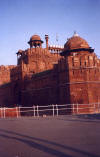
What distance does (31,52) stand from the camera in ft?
127

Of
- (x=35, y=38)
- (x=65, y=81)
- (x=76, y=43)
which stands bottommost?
(x=65, y=81)

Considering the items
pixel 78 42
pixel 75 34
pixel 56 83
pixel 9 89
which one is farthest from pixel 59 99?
pixel 9 89

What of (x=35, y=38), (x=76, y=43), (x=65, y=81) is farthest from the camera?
(x=35, y=38)

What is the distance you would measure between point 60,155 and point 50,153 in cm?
27

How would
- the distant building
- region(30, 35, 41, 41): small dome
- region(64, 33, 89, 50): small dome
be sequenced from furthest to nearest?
region(30, 35, 41, 41): small dome < region(64, 33, 89, 50): small dome < the distant building

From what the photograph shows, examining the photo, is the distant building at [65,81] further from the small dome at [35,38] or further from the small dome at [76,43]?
the small dome at [35,38]

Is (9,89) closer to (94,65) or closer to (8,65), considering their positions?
(8,65)

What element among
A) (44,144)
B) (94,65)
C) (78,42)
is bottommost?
(44,144)

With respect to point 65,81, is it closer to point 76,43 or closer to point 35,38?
point 76,43

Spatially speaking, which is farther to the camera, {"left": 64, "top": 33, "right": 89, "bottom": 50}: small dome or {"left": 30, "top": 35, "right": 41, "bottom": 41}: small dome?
{"left": 30, "top": 35, "right": 41, "bottom": 41}: small dome

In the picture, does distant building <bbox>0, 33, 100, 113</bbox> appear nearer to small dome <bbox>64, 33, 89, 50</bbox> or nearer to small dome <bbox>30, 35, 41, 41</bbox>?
small dome <bbox>64, 33, 89, 50</bbox>

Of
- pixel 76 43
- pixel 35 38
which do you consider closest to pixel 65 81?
pixel 76 43

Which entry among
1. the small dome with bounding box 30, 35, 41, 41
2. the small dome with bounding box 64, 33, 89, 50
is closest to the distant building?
the small dome with bounding box 64, 33, 89, 50

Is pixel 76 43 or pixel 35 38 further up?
pixel 35 38
